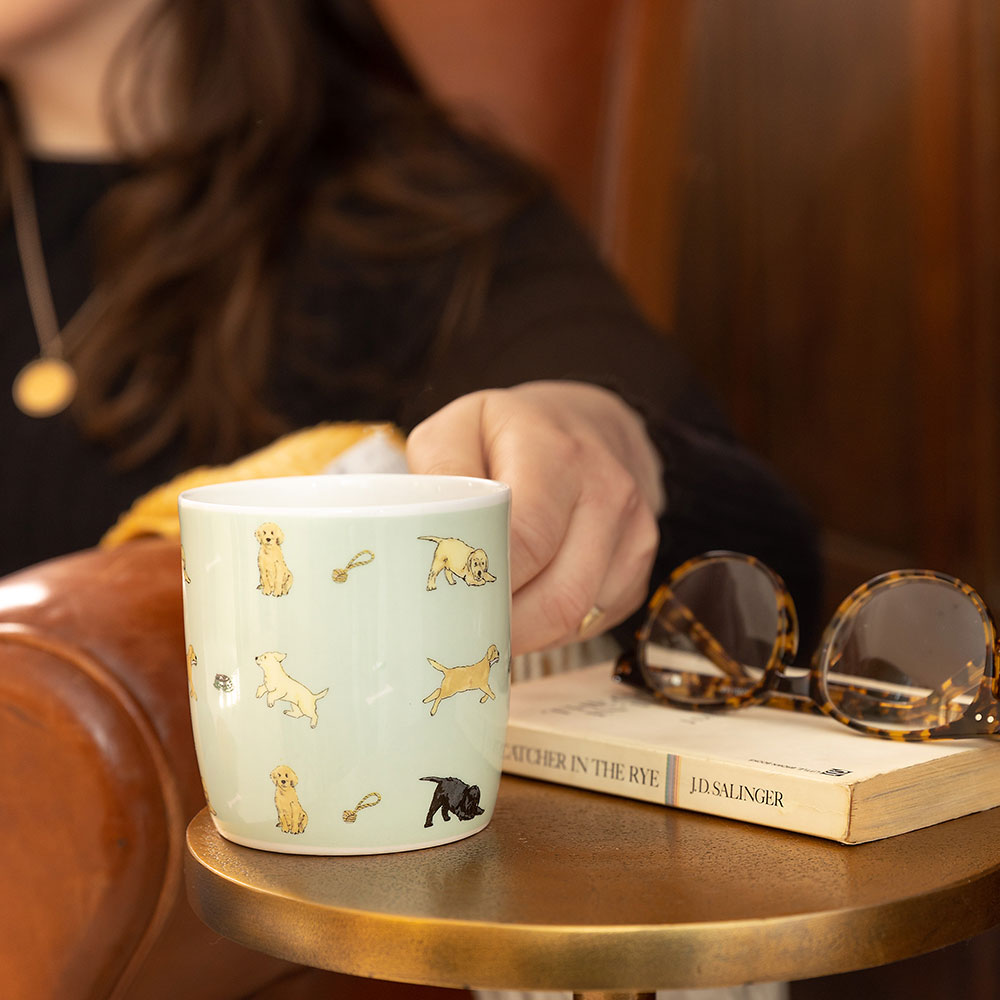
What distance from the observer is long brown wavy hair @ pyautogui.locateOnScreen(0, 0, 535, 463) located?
1057mm

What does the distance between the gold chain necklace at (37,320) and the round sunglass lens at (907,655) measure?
2.62 ft

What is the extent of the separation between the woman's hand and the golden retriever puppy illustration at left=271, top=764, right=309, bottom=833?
117 millimetres

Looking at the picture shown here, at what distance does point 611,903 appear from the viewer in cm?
34

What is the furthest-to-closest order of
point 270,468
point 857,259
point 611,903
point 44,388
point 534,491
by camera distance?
point 857,259
point 44,388
point 270,468
point 534,491
point 611,903

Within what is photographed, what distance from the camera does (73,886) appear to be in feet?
1.58

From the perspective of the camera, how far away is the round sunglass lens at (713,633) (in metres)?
0.50

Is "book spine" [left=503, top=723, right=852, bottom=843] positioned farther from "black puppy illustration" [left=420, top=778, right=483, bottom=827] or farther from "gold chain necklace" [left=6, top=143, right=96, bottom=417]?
"gold chain necklace" [left=6, top=143, right=96, bottom=417]

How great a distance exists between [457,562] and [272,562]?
57 mm

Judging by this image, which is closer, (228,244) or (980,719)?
(980,719)

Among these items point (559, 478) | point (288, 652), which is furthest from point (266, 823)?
point (559, 478)

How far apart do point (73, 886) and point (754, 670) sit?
11.4 inches

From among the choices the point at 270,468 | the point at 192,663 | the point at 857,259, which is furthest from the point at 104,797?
the point at 857,259

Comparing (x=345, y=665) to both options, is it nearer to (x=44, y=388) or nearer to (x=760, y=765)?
(x=760, y=765)

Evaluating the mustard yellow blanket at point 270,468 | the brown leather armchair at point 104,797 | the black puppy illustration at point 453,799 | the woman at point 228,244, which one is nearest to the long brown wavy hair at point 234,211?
the woman at point 228,244
